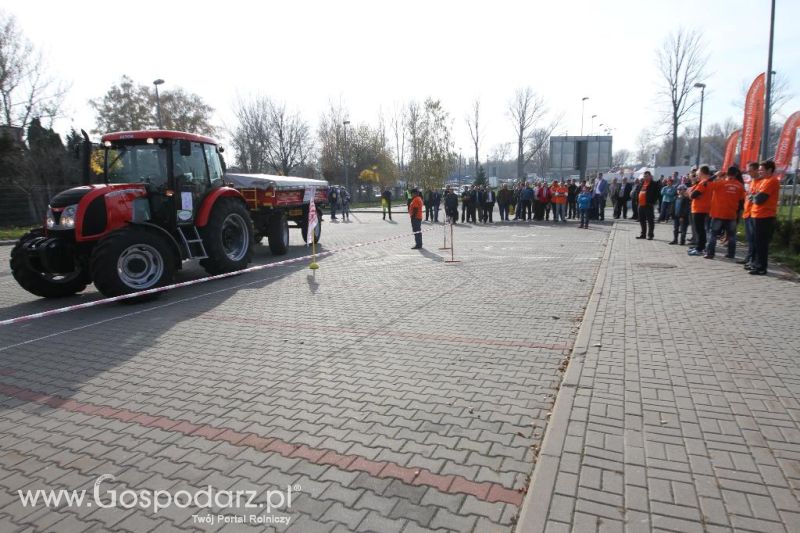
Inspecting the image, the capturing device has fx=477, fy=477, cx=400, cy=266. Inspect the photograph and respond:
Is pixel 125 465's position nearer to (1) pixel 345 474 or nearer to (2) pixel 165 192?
(1) pixel 345 474

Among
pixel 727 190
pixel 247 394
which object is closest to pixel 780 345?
pixel 247 394

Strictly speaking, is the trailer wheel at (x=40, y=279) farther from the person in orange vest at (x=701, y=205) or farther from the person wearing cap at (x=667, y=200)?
the person wearing cap at (x=667, y=200)

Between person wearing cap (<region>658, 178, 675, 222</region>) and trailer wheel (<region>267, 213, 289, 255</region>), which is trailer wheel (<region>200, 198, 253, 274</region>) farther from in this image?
person wearing cap (<region>658, 178, 675, 222</region>)

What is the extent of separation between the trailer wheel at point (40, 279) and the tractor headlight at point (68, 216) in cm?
88

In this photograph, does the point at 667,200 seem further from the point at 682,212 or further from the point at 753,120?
the point at 682,212

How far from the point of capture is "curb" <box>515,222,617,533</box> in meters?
2.59

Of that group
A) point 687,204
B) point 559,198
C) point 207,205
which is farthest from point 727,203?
point 559,198

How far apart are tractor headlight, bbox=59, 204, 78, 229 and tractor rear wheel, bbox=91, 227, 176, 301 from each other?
71cm

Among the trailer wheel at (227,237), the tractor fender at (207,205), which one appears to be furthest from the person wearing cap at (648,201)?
the tractor fender at (207,205)

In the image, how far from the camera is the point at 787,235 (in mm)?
11445

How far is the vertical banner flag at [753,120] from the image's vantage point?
61.3ft

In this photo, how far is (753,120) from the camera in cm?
1922

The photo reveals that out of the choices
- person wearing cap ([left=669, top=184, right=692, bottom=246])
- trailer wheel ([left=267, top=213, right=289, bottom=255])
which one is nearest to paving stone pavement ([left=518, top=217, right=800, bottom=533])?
person wearing cap ([left=669, top=184, right=692, bottom=246])

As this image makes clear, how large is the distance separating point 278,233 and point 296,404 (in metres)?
10.1
